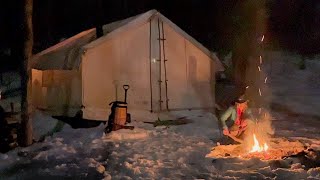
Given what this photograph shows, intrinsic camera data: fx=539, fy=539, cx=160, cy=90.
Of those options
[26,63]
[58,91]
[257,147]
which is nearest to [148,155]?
[257,147]

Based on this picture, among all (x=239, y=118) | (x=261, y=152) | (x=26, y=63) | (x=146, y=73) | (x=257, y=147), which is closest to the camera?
(x=261, y=152)

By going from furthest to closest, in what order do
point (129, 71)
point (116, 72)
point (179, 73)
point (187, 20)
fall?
1. point (187, 20)
2. point (179, 73)
3. point (129, 71)
4. point (116, 72)

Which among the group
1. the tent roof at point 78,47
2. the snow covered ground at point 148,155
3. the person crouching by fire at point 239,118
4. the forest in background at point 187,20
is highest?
the forest in background at point 187,20

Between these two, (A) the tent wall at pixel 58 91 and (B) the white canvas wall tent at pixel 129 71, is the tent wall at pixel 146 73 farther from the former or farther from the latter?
(A) the tent wall at pixel 58 91

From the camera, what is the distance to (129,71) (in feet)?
57.6

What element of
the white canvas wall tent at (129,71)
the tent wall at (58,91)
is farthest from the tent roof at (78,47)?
the tent wall at (58,91)

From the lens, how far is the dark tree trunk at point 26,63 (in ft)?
41.3

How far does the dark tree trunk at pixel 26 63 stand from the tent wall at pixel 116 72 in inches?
149

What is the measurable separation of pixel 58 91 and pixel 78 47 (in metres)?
1.58

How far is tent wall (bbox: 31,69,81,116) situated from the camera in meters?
17.0

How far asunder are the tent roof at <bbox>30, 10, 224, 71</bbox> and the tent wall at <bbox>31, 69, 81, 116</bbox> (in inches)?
10.6

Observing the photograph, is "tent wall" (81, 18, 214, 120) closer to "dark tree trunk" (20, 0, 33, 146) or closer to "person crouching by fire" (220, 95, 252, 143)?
"dark tree trunk" (20, 0, 33, 146)

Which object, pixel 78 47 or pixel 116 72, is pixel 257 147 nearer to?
pixel 116 72

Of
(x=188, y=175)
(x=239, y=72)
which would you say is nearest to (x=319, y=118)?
(x=239, y=72)
